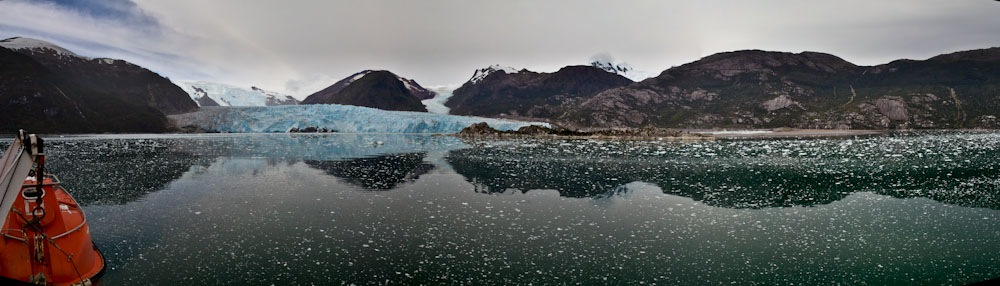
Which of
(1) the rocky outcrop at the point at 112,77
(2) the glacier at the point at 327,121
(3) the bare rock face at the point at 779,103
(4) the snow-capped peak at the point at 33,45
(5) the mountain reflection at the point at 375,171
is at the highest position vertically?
(4) the snow-capped peak at the point at 33,45

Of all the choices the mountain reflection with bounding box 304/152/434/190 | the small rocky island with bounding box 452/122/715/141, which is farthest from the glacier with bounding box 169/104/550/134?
the mountain reflection with bounding box 304/152/434/190

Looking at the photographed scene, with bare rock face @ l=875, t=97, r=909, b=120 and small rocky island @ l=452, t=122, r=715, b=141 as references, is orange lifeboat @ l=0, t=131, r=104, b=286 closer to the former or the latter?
Result: small rocky island @ l=452, t=122, r=715, b=141

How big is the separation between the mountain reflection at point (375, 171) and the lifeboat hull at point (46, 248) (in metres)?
11.5

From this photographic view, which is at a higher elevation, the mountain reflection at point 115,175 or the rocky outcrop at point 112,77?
the rocky outcrop at point 112,77

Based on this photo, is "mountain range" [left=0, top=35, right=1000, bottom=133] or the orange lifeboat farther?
"mountain range" [left=0, top=35, right=1000, bottom=133]

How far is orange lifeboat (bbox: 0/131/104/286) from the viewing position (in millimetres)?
7477

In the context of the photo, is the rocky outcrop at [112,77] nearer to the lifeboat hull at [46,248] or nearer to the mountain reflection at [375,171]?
the mountain reflection at [375,171]

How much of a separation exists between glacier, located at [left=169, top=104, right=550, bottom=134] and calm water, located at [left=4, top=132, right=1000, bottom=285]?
2736 inches

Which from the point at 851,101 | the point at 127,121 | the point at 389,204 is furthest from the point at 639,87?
the point at 389,204

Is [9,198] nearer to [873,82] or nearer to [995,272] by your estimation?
[995,272]

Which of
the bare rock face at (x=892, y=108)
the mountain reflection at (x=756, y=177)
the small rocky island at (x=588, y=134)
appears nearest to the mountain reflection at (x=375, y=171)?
the mountain reflection at (x=756, y=177)

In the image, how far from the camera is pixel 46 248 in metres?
7.62

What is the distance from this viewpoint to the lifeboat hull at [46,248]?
7488 millimetres

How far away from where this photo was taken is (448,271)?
363 inches
